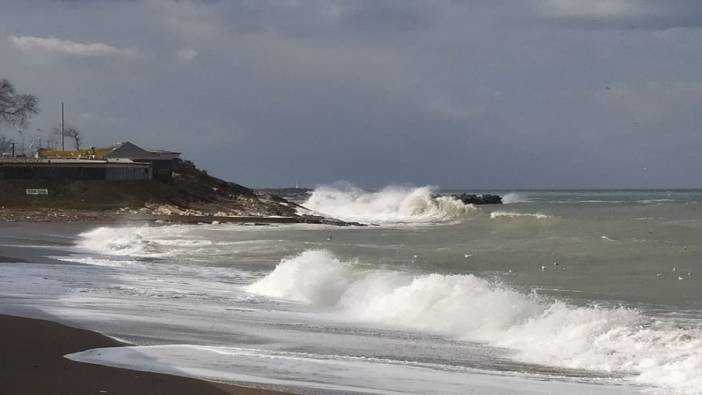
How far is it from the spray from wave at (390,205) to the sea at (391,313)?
50252mm

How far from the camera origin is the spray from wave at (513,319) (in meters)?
13.8

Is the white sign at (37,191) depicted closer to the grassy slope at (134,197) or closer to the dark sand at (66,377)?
the grassy slope at (134,197)

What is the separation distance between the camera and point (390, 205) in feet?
327

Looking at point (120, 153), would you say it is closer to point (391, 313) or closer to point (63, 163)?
point (63, 163)

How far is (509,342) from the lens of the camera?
16.3 meters

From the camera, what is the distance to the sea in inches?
503

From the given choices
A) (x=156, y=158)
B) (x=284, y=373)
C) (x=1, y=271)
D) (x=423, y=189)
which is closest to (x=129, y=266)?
(x=1, y=271)

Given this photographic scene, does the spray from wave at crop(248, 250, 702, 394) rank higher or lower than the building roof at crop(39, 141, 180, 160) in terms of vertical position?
lower

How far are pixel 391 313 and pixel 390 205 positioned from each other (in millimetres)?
80051

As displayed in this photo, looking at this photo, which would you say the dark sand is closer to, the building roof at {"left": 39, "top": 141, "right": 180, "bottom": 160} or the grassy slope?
the grassy slope

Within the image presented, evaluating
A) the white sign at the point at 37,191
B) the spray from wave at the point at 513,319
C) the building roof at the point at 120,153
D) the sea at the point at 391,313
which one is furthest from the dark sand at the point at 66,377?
the building roof at the point at 120,153

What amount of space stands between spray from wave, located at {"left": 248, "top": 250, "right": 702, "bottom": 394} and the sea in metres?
0.04

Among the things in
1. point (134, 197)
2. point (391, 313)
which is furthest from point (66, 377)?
point (134, 197)

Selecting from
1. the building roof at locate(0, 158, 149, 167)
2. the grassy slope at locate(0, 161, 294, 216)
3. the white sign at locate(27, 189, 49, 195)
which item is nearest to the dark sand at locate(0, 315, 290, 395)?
the grassy slope at locate(0, 161, 294, 216)
